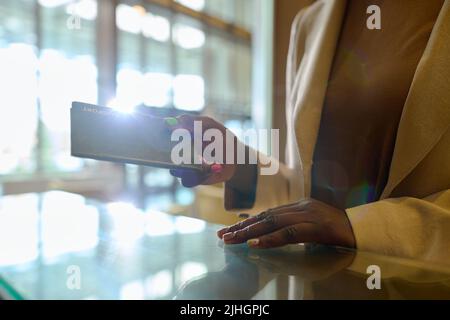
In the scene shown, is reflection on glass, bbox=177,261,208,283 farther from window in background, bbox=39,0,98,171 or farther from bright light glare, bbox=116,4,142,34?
bright light glare, bbox=116,4,142,34

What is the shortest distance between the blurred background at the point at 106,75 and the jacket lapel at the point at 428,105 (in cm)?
90

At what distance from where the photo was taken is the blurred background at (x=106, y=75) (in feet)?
7.38

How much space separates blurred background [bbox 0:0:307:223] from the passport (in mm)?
922

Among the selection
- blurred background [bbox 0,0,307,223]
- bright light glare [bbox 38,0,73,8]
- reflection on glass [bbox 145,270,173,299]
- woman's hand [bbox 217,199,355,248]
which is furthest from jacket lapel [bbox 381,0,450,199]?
bright light glare [bbox 38,0,73,8]

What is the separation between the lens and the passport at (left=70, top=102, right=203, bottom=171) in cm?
39

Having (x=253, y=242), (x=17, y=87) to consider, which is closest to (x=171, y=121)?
(x=253, y=242)

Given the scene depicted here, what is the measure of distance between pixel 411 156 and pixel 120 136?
1.27 feet

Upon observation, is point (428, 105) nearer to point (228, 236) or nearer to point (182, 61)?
point (228, 236)

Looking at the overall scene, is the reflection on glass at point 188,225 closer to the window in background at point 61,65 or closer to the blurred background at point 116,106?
the blurred background at point 116,106

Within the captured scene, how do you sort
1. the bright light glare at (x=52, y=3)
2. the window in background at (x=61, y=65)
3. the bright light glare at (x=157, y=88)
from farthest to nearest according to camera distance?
1. the bright light glare at (x=157, y=88)
2. the bright light glare at (x=52, y=3)
3. the window in background at (x=61, y=65)

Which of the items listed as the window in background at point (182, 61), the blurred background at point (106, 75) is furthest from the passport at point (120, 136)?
the window in background at point (182, 61)

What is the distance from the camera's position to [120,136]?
41 centimetres

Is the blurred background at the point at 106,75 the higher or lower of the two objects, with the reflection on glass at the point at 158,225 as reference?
higher
